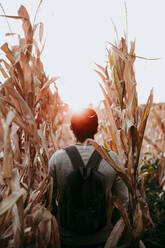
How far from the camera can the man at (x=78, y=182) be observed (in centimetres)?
109

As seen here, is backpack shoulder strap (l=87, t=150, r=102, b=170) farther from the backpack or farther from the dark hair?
the dark hair

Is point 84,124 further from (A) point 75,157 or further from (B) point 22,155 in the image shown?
(B) point 22,155

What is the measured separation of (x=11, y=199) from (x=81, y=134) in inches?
19.0

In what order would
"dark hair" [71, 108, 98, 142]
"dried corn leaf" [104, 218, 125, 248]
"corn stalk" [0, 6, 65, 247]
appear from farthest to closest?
"dark hair" [71, 108, 98, 142] < "dried corn leaf" [104, 218, 125, 248] < "corn stalk" [0, 6, 65, 247]

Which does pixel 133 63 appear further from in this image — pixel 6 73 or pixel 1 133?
pixel 1 133

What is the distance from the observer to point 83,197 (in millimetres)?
1056

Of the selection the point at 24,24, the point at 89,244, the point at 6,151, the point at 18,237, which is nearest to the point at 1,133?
the point at 6,151

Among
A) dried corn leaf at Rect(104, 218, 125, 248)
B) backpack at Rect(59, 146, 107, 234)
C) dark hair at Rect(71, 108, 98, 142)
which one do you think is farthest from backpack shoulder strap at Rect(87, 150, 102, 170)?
dried corn leaf at Rect(104, 218, 125, 248)

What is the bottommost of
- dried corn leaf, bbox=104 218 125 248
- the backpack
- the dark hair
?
dried corn leaf, bbox=104 218 125 248

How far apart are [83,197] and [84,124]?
31cm

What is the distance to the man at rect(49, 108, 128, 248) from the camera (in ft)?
3.57

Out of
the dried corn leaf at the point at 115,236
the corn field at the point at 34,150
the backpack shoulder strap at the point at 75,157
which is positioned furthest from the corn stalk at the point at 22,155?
the dried corn leaf at the point at 115,236

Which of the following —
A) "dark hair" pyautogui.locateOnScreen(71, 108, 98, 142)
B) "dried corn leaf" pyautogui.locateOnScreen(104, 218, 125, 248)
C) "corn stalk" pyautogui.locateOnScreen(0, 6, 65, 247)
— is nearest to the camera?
"corn stalk" pyautogui.locateOnScreen(0, 6, 65, 247)

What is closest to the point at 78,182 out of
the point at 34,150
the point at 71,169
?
the point at 71,169
